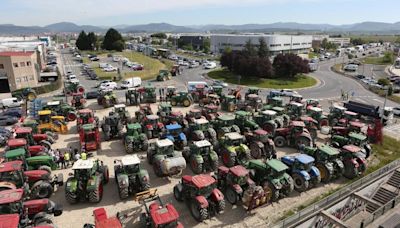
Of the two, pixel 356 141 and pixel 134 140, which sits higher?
pixel 356 141

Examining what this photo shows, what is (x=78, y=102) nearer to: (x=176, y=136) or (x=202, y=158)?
(x=176, y=136)

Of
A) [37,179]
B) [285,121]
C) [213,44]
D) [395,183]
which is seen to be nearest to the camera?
[37,179]

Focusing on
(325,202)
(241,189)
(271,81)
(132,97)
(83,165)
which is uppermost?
(271,81)

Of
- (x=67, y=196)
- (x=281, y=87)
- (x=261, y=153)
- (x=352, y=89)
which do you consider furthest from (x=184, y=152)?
(x=352, y=89)

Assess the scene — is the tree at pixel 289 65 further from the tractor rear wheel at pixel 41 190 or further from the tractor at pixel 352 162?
the tractor rear wheel at pixel 41 190

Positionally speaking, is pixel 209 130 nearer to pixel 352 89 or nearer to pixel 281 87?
pixel 281 87

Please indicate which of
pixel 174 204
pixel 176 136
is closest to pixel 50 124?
pixel 176 136

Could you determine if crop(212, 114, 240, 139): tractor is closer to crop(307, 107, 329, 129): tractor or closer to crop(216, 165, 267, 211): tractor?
crop(216, 165, 267, 211): tractor
